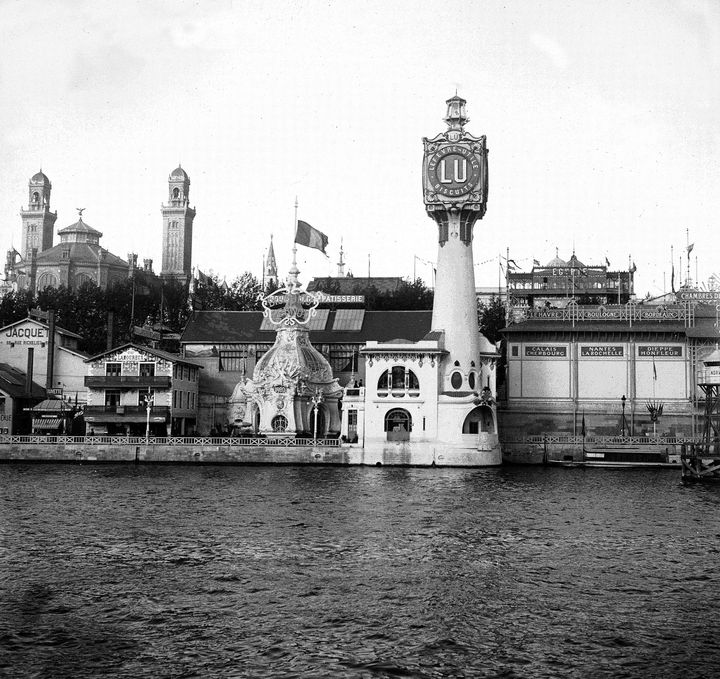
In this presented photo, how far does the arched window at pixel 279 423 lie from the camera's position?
3447 inches

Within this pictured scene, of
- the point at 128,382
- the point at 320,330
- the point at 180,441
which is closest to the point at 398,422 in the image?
the point at 180,441

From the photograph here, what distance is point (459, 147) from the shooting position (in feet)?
277

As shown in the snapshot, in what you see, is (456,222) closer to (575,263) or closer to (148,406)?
(148,406)

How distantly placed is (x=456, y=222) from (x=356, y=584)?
180 ft

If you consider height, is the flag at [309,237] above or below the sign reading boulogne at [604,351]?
above

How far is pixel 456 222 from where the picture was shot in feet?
278

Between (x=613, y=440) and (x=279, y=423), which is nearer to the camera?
(x=613, y=440)

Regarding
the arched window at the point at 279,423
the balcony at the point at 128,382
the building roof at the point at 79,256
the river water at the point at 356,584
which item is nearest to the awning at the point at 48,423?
the balcony at the point at 128,382

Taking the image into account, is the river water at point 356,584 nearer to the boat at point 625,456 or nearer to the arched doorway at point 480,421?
the arched doorway at point 480,421

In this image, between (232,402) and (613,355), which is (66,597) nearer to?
(232,402)

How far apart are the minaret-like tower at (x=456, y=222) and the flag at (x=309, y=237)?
12.6 meters

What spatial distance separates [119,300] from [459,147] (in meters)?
61.9

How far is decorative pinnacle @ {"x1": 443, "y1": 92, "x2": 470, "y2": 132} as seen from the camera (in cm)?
8631

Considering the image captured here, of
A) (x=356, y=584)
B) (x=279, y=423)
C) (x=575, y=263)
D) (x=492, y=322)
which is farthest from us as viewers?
(x=575, y=263)
